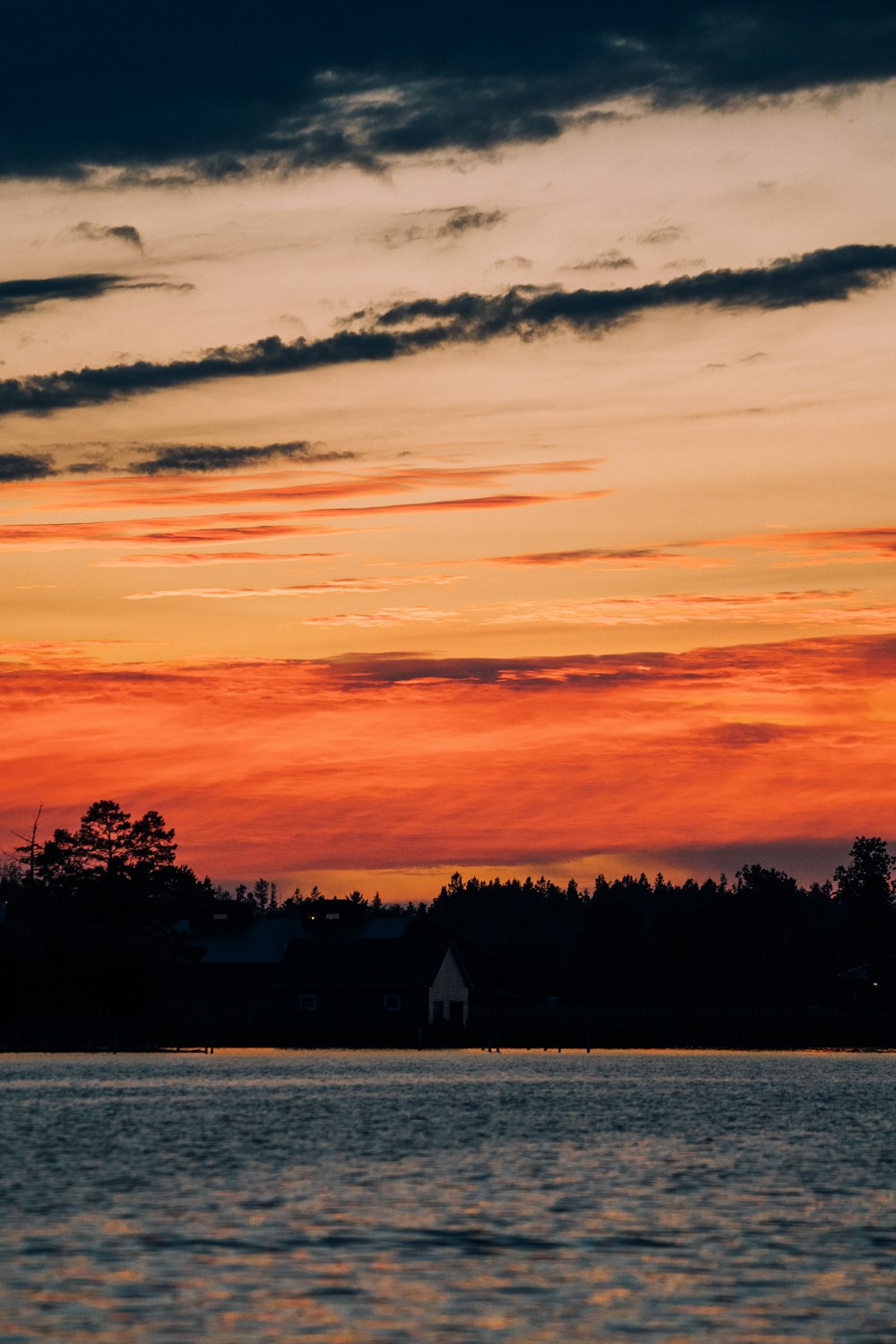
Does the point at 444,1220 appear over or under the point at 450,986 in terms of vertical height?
under

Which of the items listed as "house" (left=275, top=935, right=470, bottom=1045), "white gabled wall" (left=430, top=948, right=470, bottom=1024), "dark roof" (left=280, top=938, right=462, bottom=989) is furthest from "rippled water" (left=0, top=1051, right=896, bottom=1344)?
"white gabled wall" (left=430, top=948, right=470, bottom=1024)

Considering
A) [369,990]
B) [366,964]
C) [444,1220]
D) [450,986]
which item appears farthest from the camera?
[450,986]

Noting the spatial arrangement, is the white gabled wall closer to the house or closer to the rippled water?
the house

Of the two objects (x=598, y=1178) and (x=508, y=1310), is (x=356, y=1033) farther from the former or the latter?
(x=508, y=1310)

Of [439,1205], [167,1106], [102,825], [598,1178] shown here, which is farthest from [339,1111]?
[102,825]

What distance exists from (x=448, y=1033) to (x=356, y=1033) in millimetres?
7172

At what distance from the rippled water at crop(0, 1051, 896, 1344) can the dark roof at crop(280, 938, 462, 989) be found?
71598mm

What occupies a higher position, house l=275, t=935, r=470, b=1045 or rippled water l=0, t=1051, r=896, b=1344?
house l=275, t=935, r=470, b=1045

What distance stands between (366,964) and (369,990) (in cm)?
230

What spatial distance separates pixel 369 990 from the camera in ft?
493

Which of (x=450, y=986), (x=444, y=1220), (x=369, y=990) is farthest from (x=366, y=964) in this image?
(x=444, y=1220)

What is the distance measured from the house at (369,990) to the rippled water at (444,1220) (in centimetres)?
7150

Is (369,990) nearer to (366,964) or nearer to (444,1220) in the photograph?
(366,964)

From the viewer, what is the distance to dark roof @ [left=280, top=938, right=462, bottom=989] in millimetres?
149750
